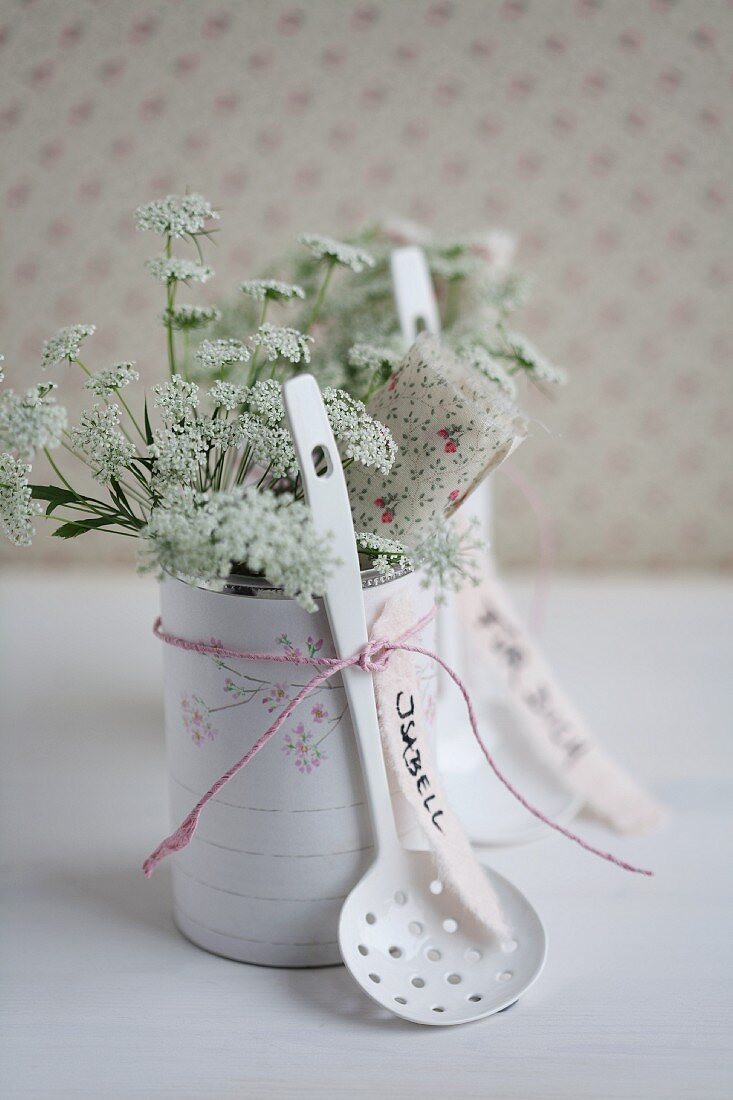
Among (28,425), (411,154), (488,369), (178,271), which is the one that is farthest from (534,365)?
(411,154)

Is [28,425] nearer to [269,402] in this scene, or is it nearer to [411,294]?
[269,402]

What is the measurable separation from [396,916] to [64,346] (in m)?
0.42

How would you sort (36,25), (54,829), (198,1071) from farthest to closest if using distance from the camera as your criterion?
(36,25) → (54,829) → (198,1071)

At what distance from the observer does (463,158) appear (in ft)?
4.49

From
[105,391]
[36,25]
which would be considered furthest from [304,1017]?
[36,25]

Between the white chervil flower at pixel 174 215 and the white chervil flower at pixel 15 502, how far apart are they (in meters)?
0.17

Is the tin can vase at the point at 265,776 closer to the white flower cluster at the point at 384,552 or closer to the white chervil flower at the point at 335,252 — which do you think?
the white flower cluster at the point at 384,552

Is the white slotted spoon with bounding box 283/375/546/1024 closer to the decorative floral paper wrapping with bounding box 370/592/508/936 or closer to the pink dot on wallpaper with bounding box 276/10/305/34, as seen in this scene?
the decorative floral paper wrapping with bounding box 370/592/508/936

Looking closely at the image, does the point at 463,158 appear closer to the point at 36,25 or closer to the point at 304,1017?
the point at 36,25

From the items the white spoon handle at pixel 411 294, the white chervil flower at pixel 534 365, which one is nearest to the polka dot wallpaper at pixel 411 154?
the white spoon handle at pixel 411 294

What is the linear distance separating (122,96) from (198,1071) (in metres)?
1.17

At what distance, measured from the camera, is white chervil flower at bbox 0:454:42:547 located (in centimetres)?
59

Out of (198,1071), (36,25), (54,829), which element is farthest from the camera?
(36,25)

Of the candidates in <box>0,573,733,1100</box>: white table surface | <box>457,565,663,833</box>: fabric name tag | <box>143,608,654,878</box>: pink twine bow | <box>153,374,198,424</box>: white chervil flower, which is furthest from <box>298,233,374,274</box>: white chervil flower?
<box>0,573,733,1100</box>: white table surface
